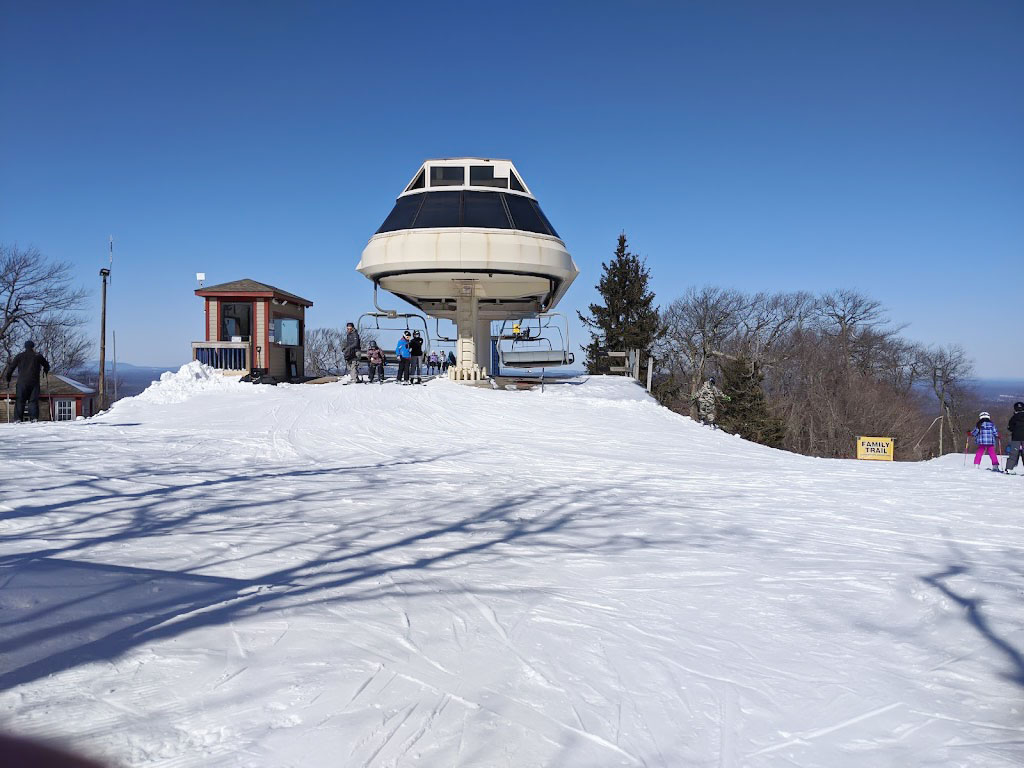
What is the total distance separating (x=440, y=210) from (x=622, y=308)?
79.6ft

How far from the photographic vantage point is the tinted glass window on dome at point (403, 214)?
17.7m

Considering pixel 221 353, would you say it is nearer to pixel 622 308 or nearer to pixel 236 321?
pixel 236 321

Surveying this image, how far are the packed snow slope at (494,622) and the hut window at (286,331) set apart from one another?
17.3m

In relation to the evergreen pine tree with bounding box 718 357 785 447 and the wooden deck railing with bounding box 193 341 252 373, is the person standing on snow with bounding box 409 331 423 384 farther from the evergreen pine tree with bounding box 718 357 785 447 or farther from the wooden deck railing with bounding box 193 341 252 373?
the evergreen pine tree with bounding box 718 357 785 447

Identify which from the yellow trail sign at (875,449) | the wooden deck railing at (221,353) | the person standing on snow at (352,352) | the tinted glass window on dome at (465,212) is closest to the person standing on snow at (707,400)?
the yellow trail sign at (875,449)

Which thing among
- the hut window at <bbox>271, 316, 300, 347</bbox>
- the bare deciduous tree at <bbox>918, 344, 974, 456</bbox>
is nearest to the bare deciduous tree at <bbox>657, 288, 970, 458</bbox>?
the bare deciduous tree at <bbox>918, 344, 974, 456</bbox>

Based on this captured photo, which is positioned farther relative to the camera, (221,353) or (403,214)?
(221,353)

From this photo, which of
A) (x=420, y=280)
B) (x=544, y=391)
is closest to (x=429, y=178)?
(x=420, y=280)

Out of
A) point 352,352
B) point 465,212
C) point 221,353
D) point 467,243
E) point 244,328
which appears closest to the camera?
point 467,243

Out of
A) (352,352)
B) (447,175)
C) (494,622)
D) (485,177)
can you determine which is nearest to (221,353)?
(352,352)

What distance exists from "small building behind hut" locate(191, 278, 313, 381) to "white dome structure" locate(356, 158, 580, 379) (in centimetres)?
670

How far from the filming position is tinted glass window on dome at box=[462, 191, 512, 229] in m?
17.4

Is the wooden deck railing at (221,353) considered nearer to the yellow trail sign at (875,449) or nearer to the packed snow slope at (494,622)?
the packed snow slope at (494,622)

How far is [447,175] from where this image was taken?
61.8 feet
